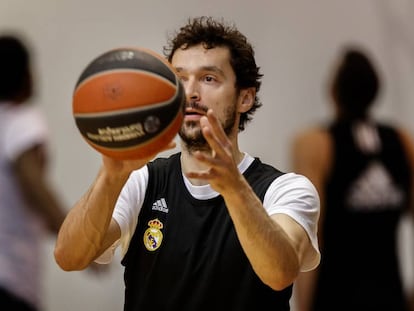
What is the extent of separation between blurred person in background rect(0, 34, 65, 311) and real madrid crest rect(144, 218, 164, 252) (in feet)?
3.90

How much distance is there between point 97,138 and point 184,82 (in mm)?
459

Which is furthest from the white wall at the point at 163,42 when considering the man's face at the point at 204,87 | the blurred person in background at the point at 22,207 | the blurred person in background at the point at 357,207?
the man's face at the point at 204,87

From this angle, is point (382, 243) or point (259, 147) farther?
point (259, 147)

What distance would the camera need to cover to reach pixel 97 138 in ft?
7.82

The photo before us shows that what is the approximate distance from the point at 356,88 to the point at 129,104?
2.02 metres

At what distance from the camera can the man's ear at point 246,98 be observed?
115 inches

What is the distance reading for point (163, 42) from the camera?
4895 millimetres

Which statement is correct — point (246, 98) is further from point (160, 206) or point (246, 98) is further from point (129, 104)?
point (129, 104)

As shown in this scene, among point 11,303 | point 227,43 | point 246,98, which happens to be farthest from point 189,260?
point 11,303

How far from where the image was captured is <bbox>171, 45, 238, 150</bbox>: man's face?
105 inches

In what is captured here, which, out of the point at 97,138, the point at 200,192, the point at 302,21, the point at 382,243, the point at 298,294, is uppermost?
the point at 302,21

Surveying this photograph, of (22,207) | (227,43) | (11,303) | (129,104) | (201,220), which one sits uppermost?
(227,43)

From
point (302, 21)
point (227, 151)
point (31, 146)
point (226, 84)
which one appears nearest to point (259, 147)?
point (302, 21)

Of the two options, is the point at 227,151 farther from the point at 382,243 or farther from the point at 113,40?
the point at 113,40
